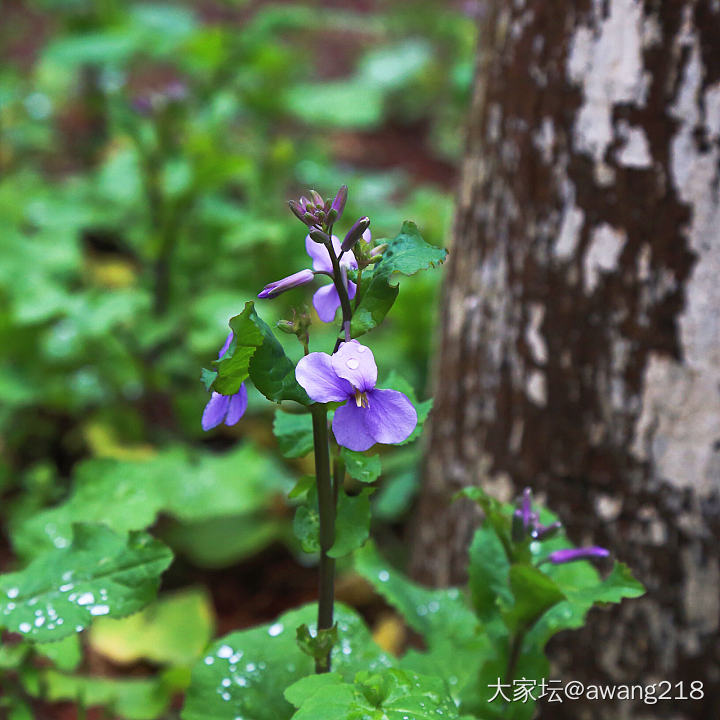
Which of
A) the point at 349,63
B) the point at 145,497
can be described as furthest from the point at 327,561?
the point at 349,63

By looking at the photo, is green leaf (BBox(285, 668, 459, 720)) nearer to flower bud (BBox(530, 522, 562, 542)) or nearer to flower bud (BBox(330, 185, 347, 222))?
flower bud (BBox(530, 522, 562, 542))

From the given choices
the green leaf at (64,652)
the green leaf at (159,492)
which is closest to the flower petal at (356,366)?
the green leaf at (159,492)

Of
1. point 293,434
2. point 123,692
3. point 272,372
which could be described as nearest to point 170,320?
point 123,692

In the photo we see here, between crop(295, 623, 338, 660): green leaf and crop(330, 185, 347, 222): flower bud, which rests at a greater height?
crop(330, 185, 347, 222): flower bud

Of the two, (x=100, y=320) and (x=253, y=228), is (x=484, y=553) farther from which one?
(x=253, y=228)

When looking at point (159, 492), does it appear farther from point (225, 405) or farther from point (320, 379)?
point (320, 379)

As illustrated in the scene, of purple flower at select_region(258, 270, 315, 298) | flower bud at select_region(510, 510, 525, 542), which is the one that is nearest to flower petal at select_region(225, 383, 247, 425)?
purple flower at select_region(258, 270, 315, 298)
